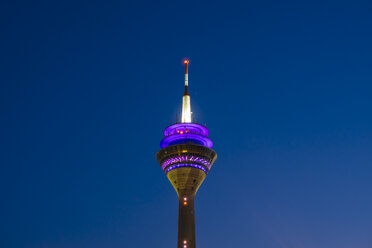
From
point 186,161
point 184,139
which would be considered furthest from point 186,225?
point 184,139

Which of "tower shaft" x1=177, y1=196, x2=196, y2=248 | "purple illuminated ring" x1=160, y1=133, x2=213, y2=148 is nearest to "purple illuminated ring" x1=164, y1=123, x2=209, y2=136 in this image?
"purple illuminated ring" x1=160, y1=133, x2=213, y2=148

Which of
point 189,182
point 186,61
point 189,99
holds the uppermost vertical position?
point 186,61

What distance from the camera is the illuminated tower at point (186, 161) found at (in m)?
123

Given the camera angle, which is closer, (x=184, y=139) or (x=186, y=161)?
(x=186, y=161)

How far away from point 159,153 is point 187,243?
27.3 m

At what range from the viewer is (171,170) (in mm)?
130250

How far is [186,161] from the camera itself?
421 ft

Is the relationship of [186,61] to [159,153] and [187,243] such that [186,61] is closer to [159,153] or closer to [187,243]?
[159,153]

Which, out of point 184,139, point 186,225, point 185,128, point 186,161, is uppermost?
point 185,128

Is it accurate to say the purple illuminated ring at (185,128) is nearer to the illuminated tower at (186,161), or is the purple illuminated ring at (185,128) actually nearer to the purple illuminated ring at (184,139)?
the illuminated tower at (186,161)

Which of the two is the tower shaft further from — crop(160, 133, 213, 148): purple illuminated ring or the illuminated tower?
crop(160, 133, 213, 148): purple illuminated ring

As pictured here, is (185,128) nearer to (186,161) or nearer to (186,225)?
(186,161)

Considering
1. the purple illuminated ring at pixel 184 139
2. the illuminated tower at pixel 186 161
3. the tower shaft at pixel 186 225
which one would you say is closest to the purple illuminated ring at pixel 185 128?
the illuminated tower at pixel 186 161

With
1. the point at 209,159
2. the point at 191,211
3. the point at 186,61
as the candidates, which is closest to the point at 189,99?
the point at 186,61
